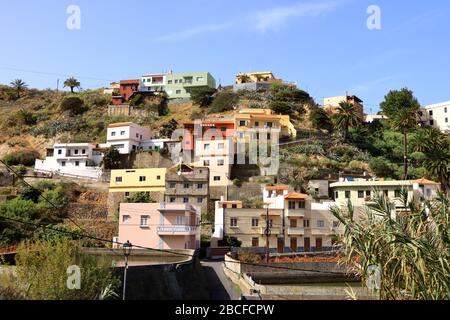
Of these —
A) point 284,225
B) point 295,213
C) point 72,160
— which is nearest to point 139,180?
point 72,160

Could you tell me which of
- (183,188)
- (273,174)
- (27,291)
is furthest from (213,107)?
(27,291)

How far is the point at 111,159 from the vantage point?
68438 millimetres

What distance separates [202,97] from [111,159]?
94.0 feet

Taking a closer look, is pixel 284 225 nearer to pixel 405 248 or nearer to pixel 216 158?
pixel 216 158

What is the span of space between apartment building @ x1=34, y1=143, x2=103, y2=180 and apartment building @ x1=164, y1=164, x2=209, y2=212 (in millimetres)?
15871

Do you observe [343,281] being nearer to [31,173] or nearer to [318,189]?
[318,189]

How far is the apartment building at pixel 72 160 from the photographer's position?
67.9m

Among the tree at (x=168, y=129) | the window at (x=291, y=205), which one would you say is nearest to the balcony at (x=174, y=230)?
the window at (x=291, y=205)

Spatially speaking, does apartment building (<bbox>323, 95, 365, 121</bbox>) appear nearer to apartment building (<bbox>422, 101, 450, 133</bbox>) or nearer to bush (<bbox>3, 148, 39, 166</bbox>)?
apartment building (<bbox>422, 101, 450, 133</bbox>)

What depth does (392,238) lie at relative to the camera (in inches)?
494

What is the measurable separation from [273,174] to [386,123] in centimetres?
3043

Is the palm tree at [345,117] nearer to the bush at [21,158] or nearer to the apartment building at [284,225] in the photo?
the apartment building at [284,225]

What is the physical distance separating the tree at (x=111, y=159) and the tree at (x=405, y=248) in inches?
2248

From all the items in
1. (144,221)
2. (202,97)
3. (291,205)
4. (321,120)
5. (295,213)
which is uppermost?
(202,97)
